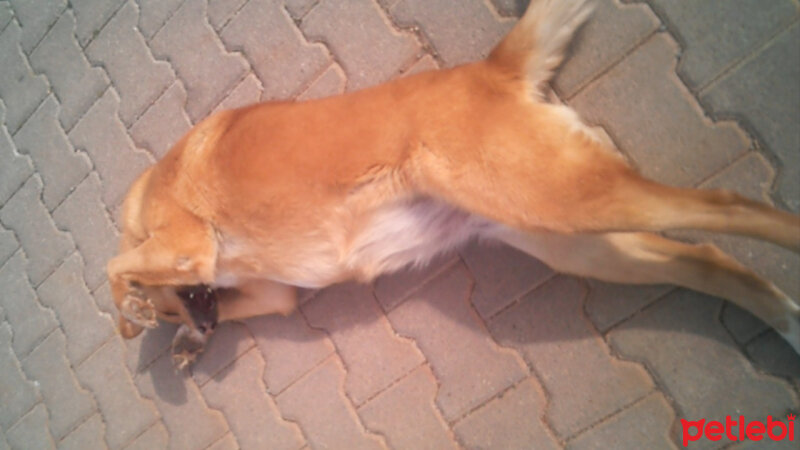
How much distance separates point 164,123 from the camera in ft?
9.16

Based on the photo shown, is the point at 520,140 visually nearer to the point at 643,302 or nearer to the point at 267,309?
the point at 643,302

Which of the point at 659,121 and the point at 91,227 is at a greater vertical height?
the point at 91,227

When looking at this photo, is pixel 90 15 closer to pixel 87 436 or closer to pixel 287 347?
pixel 287 347

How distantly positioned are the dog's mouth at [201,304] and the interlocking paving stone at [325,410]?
50 cm

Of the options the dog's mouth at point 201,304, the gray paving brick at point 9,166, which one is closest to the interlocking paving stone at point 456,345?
the dog's mouth at point 201,304

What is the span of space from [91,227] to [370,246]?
6.26ft

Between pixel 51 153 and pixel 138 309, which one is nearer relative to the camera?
pixel 138 309

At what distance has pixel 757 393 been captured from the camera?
5.96ft

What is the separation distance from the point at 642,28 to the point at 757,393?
1.41 m

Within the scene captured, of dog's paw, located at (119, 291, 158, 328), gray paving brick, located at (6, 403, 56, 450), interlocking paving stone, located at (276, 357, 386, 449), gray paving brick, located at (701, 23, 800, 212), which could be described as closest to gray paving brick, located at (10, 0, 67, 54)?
dog's paw, located at (119, 291, 158, 328)

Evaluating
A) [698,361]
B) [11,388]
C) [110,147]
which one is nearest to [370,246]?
[698,361]

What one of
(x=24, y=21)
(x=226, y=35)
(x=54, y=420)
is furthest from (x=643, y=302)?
(x=24, y=21)

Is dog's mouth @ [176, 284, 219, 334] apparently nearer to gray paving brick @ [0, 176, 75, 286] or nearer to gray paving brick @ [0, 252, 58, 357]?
gray paving brick @ [0, 176, 75, 286]

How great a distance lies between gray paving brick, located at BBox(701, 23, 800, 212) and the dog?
34cm
